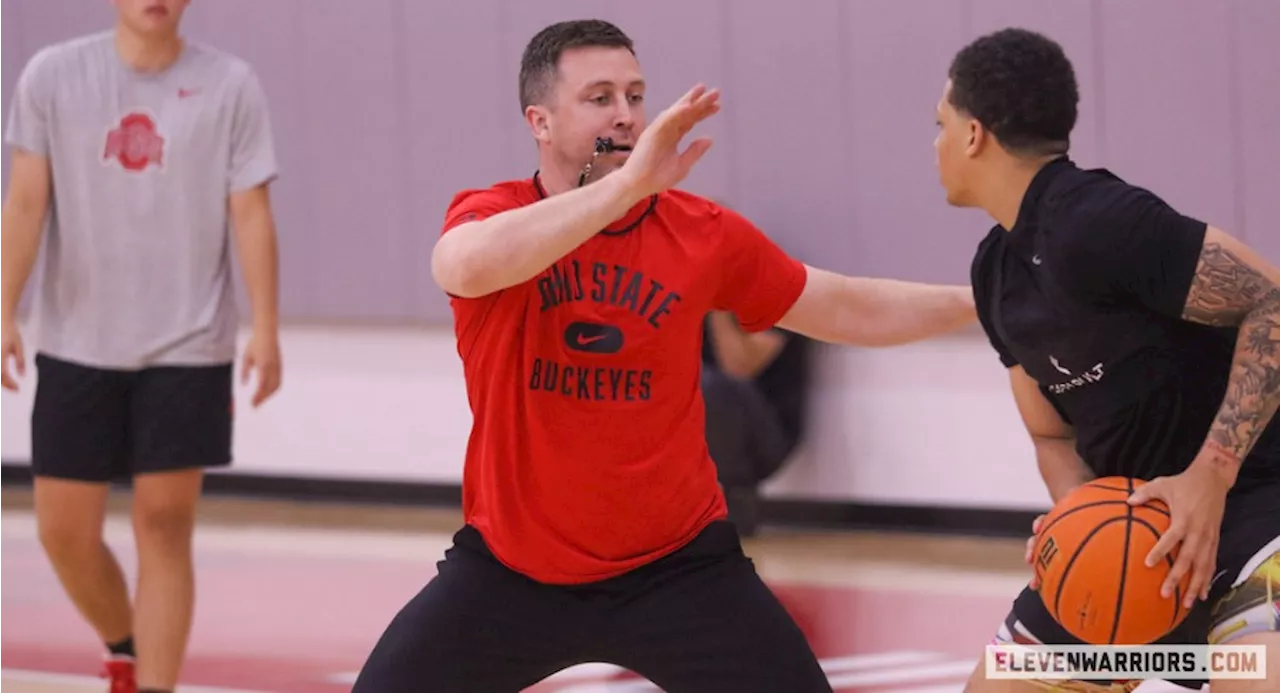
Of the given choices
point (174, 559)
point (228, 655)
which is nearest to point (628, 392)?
point (174, 559)

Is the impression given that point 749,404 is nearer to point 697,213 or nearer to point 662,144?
point 697,213

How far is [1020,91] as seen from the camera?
3.54m

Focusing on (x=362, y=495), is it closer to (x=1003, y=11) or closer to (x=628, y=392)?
(x=1003, y=11)

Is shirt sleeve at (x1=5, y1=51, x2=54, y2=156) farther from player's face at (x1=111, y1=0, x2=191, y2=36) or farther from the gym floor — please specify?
the gym floor

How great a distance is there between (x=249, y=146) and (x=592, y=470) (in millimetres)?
2238

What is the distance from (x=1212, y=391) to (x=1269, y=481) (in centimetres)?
21

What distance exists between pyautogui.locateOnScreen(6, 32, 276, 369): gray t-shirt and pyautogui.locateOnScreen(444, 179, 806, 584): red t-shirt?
1.88 meters

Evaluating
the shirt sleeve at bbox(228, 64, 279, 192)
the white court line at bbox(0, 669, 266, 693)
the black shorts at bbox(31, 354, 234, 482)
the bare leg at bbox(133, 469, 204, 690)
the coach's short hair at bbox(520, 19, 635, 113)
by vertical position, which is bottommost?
the white court line at bbox(0, 669, 266, 693)

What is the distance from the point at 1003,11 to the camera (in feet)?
24.4

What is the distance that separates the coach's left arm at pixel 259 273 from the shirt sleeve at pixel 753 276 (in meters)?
1.92

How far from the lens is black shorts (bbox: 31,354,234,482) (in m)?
5.16

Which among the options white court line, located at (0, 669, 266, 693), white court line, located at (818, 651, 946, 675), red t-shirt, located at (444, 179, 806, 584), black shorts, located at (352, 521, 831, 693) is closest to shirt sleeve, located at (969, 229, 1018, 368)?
red t-shirt, located at (444, 179, 806, 584)

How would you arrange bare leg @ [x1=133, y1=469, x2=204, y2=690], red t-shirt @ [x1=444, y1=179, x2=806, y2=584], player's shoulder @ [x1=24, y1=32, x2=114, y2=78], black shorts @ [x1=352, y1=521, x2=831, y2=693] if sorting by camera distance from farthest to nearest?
player's shoulder @ [x1=24, y1=32, x2=114, y2=78] → bare leg @ [x1=133, y1=469, x2=204, y2=690] → red t-shirt @ [x1=444, y1=179, x2=806, y2=584] → black shorts @ [x1=352, y1=521, x2=831, y2=693]

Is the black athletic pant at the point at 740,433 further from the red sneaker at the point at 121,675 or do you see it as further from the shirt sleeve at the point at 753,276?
the shirt sleeve at the point at 753,276
